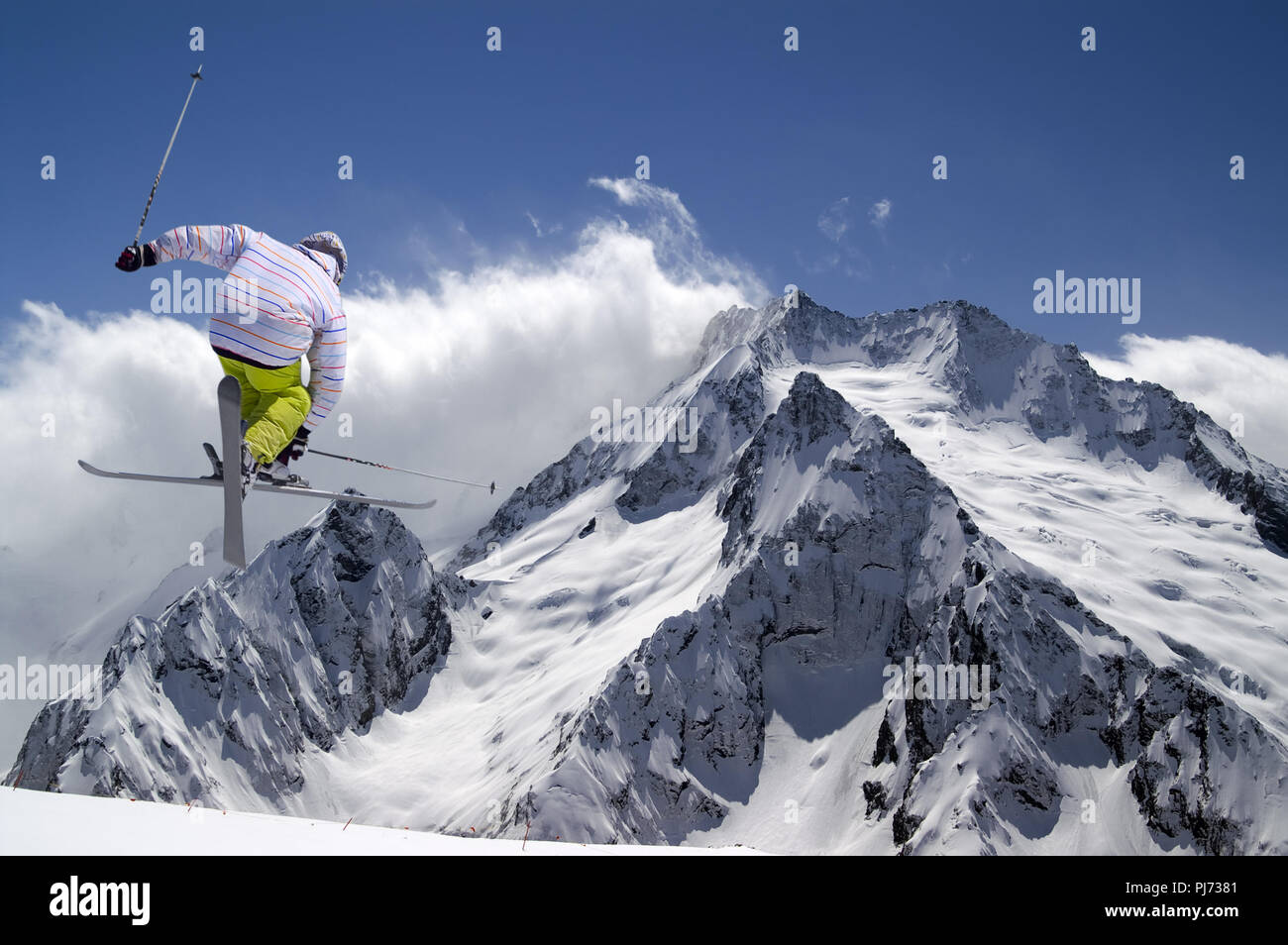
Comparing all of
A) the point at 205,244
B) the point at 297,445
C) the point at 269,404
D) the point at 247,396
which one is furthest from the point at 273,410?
the point at 205,244

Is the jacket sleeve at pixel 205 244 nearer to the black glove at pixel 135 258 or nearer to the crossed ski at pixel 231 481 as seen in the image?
the black glove at pixel 135 258

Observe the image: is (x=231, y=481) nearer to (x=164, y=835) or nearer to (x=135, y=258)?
(x=135, y=258)

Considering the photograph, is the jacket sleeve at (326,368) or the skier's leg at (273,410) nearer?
the skier's leg at (273,410)

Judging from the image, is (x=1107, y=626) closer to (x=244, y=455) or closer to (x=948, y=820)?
(x=948, y=820)

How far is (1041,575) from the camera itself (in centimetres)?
18250

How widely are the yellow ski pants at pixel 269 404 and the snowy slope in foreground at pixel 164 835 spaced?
4.05 meters

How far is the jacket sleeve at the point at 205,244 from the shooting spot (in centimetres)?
1024

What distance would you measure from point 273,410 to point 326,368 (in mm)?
862

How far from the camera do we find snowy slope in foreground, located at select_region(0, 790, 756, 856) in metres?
8.91

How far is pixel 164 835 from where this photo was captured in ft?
31.8

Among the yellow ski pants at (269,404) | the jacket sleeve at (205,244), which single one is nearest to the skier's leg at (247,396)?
the yellow ski pants at (269,404)

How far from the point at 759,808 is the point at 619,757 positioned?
31.2m
